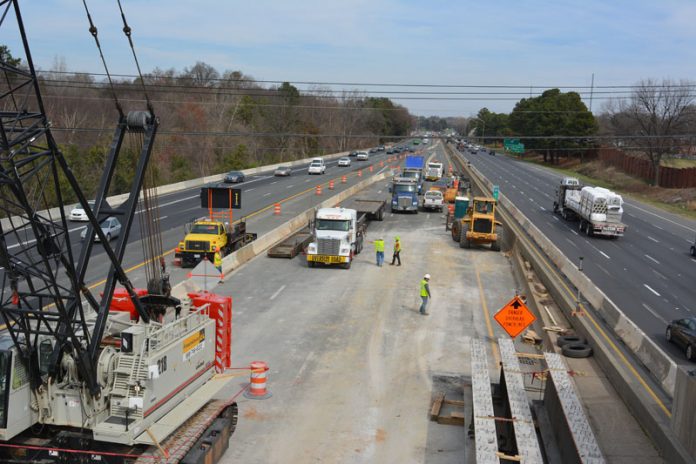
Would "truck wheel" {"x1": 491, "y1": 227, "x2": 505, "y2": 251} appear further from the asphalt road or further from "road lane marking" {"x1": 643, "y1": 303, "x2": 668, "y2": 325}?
the asphalt road

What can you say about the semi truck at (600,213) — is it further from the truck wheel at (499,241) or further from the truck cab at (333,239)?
the truck cab at (333,239)

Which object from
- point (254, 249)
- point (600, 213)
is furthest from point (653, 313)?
point (600, 213)

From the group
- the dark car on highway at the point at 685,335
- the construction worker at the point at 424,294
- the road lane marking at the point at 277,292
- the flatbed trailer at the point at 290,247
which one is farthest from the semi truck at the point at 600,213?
the road lane marking at the point at 277,292

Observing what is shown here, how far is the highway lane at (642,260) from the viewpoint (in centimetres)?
2773

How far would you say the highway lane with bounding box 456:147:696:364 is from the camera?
2773 cm

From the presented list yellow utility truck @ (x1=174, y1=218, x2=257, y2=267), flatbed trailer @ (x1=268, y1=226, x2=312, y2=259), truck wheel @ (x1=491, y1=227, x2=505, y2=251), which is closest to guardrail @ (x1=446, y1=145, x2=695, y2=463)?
truck wheel @ (x1=491, y1=227, x2=505, y2=251)

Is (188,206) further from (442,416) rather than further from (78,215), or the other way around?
(442,416)

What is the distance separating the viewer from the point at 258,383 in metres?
16.3

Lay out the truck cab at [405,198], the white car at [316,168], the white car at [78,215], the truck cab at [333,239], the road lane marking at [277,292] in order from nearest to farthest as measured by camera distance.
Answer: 1. the road lane marking at [277,292]
2. the truck cab at [333,239]
3. the white car at [78,215]
4. the truck cab at [405,198]
5. the white car at [316,168]

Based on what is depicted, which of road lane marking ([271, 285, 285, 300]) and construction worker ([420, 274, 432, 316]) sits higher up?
construction worker ([420, 274, 432, 316])

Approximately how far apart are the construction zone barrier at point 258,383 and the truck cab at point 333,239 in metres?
16.1

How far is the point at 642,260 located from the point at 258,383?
31.0 metres

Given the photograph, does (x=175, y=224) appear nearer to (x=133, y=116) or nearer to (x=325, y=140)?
(x=133, y=116)

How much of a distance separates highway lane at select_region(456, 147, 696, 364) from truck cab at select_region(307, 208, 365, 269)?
41.7 feet
